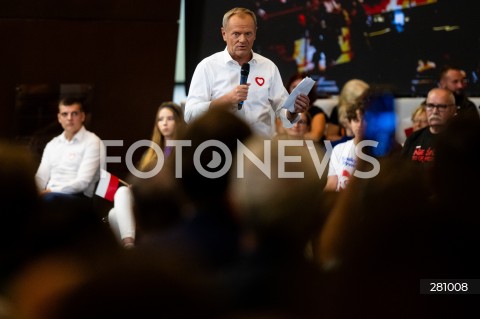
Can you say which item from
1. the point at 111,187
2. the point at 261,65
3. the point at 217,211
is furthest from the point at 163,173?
the point at 111,187

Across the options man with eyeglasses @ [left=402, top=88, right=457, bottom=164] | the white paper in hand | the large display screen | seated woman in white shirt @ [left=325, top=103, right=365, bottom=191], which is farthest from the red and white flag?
the large display screen

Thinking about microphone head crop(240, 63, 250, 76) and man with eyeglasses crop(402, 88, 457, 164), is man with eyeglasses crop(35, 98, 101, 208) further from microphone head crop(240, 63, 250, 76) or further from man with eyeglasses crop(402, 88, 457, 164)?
man with eyeglasses crop(402, 88, 457, 164)

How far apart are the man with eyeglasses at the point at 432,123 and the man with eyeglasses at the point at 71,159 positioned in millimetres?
2040

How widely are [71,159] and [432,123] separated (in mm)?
2312

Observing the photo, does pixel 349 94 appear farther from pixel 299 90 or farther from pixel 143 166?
pixel 299 90

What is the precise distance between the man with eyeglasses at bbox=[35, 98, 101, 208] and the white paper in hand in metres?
1.81

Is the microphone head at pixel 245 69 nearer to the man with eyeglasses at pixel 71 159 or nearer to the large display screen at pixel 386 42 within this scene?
the man with eyeglasses at pixel 71 159

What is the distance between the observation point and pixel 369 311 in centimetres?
167

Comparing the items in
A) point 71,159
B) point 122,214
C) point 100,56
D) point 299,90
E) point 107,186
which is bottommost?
point 122,214

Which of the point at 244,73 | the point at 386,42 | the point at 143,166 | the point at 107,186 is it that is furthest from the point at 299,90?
the point at 386,42

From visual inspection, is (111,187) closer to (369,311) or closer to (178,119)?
(178,119)

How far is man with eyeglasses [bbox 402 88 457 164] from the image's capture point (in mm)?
4824

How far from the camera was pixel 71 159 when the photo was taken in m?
5.91

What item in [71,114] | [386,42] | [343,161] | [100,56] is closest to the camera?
[343,161]
